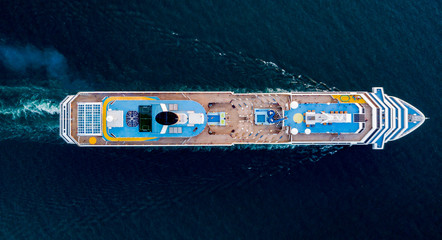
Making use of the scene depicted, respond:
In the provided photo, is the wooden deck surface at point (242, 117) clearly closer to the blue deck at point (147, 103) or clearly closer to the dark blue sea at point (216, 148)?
the blue deck at point (147, 103)

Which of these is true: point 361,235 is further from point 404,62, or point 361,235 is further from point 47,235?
point 47,235

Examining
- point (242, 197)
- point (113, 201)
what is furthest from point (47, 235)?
point (242, 197)

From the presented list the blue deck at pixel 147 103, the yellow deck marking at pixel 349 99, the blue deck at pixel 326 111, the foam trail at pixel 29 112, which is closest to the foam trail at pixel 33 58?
the foam trail at pixel 29 112

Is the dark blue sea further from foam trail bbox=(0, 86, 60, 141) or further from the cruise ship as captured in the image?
the cruise ship

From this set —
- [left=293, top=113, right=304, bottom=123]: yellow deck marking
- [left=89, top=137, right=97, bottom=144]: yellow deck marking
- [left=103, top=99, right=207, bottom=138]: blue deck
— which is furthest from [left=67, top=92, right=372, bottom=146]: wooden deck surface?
[left=89, top=137, right=97, bottom=144]: yellow deck marking

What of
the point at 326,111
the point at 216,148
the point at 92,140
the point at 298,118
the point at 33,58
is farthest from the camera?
the point at 33,58

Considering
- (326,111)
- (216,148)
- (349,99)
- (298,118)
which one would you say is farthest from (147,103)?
(349,99)

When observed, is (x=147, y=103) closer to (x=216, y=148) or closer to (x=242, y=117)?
(x=216, y=148)
